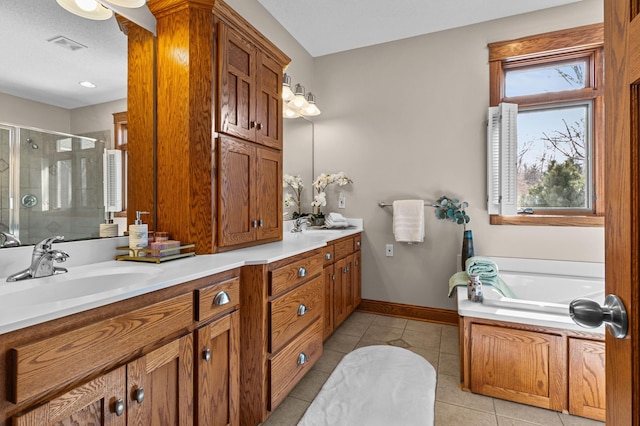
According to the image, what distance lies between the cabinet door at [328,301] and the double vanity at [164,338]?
0.28 metres

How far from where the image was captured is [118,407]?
0.96 metres

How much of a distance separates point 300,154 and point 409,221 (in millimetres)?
1269

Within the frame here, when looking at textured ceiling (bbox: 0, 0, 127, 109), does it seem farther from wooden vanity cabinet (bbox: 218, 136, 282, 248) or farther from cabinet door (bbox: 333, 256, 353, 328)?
cabinet door (bbox: 333, 256, 353, 328)

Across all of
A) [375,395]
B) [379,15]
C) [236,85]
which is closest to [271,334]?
[375,395]

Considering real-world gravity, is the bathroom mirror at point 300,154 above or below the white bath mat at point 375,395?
above

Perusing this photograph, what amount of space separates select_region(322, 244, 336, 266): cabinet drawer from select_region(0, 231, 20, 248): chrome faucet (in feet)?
5.31

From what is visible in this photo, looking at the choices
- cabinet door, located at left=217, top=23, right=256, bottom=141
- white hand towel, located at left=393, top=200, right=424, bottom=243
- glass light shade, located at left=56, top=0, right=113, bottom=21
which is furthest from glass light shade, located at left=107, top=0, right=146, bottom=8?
white hand towel, located at left=393, top=200, right=424, bottom=243

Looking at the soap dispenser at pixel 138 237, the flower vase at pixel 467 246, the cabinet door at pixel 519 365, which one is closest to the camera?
the soap dispenser at pixel 138 237

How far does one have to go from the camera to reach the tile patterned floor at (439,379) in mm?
1689

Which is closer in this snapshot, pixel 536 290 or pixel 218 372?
pixel 218 372

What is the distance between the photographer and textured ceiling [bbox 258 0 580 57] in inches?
104

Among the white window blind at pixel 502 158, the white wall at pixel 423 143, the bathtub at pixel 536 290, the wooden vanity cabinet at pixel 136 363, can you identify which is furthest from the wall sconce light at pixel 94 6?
the white window blind at pixel 502 158

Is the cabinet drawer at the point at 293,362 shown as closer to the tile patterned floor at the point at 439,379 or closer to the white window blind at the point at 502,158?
the tile patterned floor at the point at 439,379

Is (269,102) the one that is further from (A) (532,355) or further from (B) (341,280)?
(A) (532,355)
